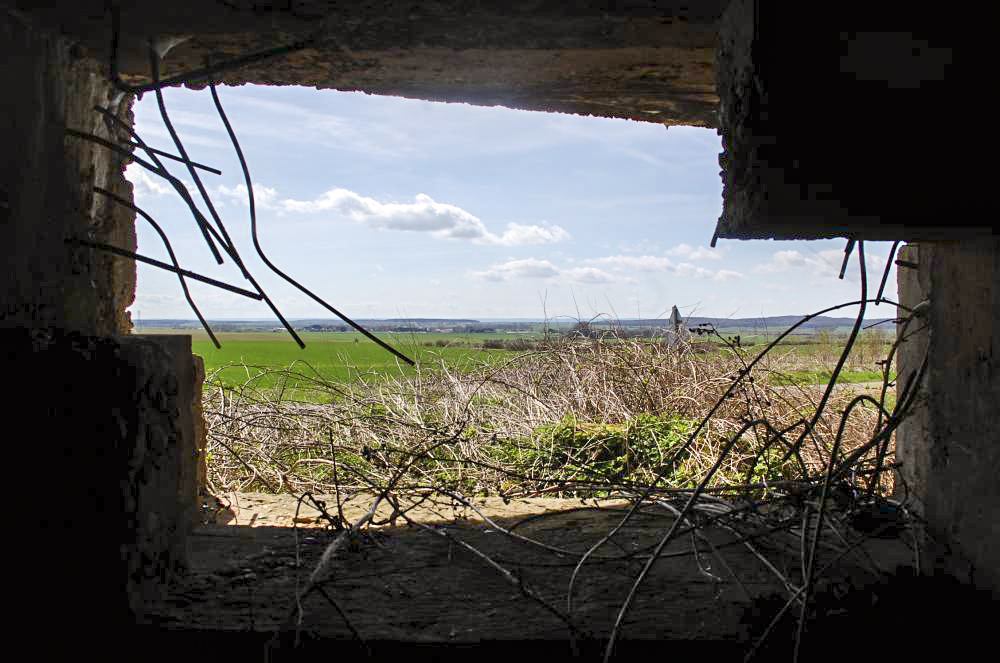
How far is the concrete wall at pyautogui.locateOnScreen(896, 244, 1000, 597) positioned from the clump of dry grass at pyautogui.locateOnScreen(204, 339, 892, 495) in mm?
817

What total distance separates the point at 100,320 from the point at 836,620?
185cm

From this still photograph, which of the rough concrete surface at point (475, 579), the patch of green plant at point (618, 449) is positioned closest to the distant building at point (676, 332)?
the patch of green plant at point (618, 449)

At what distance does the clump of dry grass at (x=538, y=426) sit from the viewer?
10.6 ft

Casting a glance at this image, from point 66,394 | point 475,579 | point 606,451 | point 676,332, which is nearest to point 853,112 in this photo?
point 475,579

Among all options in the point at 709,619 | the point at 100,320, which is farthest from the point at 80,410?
the point at 709,619

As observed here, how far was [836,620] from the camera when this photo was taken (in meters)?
1.43

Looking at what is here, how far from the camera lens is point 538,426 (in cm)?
413

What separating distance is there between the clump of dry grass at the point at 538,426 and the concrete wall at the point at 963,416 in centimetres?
82

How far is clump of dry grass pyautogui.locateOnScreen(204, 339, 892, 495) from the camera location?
10.6ft

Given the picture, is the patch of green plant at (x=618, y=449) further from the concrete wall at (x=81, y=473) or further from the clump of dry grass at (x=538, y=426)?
the concrete wall at (x=81, y=473)

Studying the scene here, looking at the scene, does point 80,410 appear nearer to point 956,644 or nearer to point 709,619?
point 709,619

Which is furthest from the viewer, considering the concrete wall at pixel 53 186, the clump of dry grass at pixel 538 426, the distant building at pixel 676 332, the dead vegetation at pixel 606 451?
the distant building at pixel 676 332

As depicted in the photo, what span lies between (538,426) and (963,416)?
270 cm

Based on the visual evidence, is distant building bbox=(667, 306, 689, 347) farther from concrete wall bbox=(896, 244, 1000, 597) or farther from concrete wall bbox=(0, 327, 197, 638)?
concrete wall bbox=(0, 327, 197, 638)
